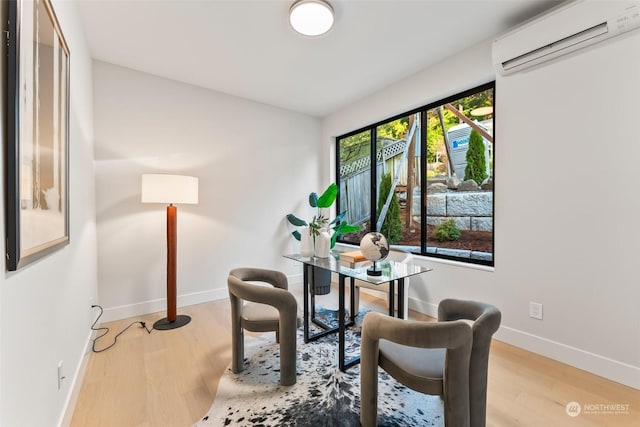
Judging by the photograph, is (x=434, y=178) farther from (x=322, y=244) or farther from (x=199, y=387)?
(x=199, y=387)

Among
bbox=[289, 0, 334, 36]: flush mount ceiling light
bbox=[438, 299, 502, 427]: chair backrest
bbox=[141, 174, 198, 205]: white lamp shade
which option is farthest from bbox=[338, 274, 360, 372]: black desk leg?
bbox=[289, 0, 334, 36]: flush mount ceiling light

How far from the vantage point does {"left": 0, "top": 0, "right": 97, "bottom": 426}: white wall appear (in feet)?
2.89

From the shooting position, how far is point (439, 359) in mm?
1307

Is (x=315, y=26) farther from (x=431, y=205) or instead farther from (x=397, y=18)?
(x=431, y=205)

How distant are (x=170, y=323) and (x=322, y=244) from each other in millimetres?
1713

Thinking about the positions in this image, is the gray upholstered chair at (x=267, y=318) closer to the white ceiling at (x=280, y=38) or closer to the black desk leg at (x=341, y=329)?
the black desk leg at (x=341, y=329)

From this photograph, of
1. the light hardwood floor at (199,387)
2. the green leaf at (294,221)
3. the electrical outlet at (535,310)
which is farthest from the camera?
the green leaf at (294,221)

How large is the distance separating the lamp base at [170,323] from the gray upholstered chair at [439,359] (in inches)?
80.0

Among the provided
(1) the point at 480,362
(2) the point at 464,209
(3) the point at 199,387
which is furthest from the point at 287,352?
(2) the point at 464,209

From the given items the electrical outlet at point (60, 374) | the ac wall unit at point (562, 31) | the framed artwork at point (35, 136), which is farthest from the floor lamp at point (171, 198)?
the ac wall unit at point (562, 31)

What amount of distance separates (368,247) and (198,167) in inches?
91.8

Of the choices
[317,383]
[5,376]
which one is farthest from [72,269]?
[317,383]

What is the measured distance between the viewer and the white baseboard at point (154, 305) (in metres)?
2.73

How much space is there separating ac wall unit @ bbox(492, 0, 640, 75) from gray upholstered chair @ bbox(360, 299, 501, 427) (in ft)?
6.27
